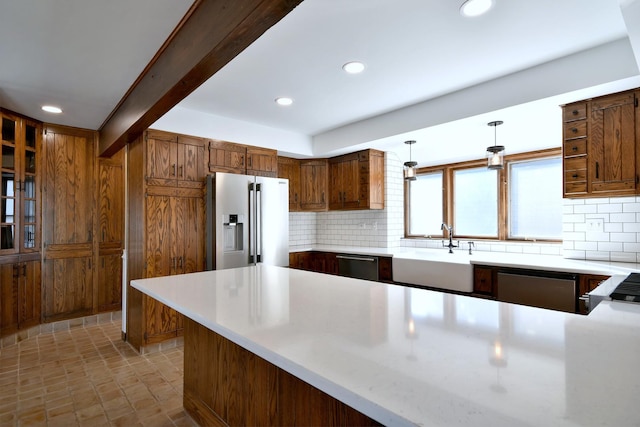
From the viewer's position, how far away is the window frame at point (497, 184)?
148 inches

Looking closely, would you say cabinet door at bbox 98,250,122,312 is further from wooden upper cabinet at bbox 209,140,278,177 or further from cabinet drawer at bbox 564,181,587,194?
cabinet drawer at bbox 564,181,587,194

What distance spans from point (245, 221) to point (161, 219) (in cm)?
82

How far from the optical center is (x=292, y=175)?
4770mm

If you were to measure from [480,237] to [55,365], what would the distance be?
461 centimetres

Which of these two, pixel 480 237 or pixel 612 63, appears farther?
pixel 480 237

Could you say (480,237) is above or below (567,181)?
below

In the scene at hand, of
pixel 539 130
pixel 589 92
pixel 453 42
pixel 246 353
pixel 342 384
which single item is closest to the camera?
pixel 342 384

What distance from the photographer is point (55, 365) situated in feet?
9.53

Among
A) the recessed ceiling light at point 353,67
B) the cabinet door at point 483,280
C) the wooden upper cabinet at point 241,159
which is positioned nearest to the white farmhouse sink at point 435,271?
the cabinet door at point 483,280

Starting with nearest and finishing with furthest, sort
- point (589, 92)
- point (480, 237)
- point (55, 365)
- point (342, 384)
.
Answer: point (342, 384), point (589, 92), point (55, 365), point (480, 237)

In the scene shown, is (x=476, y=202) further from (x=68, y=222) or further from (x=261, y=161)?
(x=68, y=222)

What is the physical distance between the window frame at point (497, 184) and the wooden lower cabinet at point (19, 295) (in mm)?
4567

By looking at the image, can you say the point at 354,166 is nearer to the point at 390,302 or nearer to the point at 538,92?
the point at 538,92

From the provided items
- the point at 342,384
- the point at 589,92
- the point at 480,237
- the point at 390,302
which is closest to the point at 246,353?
the point at 390,302
